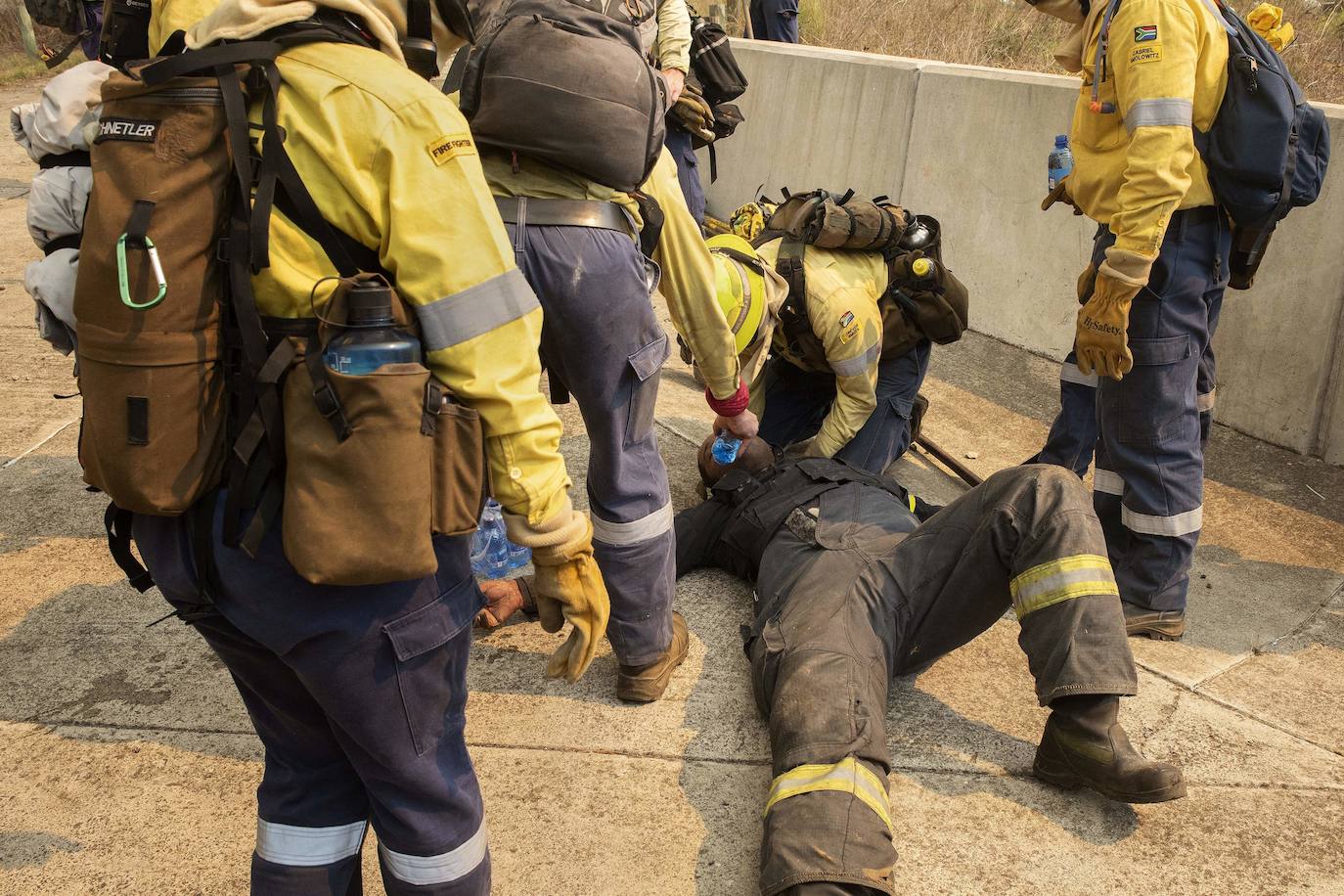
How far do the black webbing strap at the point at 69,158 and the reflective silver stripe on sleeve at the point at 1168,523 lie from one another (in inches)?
121

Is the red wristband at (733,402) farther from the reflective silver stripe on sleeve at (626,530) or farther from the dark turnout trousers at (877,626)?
the reflective silver stripe on sleeve at (626,530)

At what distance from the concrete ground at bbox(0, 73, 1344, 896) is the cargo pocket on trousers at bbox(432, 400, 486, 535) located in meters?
1.09

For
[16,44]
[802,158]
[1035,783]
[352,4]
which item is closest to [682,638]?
[1035,783]

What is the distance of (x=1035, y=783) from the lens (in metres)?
2.71

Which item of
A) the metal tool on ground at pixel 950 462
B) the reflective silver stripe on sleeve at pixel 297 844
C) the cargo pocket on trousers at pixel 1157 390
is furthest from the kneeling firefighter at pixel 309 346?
the metal tool on ground at pixel 950 462

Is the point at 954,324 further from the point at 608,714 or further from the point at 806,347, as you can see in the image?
the point at 608,714

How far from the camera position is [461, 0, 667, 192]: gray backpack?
7.85 feet

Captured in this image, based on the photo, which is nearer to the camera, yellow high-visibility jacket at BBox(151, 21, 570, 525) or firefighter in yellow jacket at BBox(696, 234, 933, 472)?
yellow high-visibility jacket at BBox(151, 21, 570, 525)

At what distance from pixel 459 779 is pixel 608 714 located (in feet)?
3.66

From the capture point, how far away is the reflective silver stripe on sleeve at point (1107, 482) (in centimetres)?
368

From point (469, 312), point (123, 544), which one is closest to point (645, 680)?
point (123, 544)

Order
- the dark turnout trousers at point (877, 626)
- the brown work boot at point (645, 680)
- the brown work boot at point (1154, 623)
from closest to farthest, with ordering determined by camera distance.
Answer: the dark turnout trousers at point (877, 626) < the brown work boot at point (645, 680) < the brown work boot at point (1154, 623)

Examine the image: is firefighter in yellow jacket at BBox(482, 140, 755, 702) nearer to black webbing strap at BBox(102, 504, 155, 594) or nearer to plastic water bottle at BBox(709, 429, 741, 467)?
plastic water bottle at BBox(709, 429, 741, 467)

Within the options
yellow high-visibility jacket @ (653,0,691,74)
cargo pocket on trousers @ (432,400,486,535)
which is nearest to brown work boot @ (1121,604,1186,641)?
cargo pocket on trousers @ (432,400,486,535)
